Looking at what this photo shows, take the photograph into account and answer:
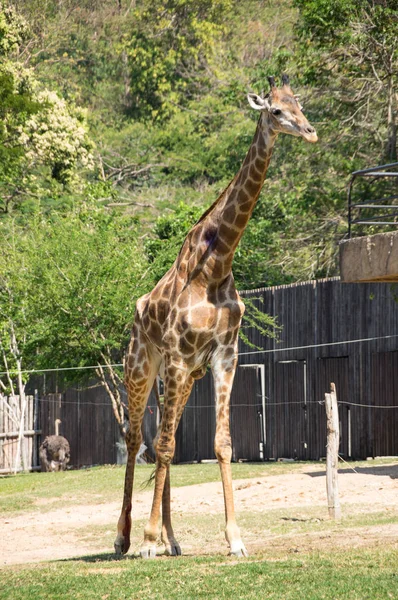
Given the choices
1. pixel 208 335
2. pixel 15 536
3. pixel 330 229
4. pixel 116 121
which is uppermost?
pixel 116 121

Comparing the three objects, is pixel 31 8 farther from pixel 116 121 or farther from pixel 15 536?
pixel 15 536

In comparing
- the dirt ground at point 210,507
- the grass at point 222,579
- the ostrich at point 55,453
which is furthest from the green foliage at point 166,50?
the grass at point 222,579

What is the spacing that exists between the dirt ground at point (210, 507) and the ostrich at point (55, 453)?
8973 millimetres

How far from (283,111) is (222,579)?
13.8ft

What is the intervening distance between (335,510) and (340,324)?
934 centimetres

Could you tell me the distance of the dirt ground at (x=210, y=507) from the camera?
43.8ft

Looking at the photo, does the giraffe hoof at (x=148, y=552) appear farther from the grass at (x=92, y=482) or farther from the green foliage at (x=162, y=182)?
the green foliage at (x=162, y=182)

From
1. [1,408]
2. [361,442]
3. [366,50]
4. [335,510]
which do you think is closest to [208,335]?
[335,510]

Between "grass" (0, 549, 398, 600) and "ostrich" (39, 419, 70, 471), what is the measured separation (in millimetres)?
17584

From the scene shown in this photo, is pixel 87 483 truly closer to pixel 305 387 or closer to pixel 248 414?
pixel 248 414

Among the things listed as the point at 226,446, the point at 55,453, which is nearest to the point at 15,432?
the point at 55,453

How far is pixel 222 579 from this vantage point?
905 cm

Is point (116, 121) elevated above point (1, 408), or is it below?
above

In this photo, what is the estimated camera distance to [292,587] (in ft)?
28.2
